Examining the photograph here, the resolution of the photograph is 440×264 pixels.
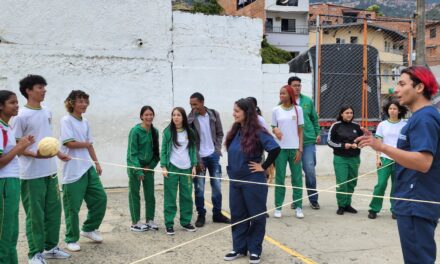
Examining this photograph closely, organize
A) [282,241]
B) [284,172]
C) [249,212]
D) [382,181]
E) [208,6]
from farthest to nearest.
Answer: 1. [208,6]
2. [382,181]
3. [284,172]
4. [282,241]
5. [249,212]

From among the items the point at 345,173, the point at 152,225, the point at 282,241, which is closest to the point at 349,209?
the point at 345,173

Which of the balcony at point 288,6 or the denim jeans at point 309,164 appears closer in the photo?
the denim jeans at point 309,164

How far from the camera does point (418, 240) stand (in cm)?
281

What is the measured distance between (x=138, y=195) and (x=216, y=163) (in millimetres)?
1244

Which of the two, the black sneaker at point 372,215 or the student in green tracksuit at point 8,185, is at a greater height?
the student in green tracksuit at point 8,185

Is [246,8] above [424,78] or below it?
above

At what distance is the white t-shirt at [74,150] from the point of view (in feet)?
15.6

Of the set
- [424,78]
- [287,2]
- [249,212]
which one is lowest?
[249,212]

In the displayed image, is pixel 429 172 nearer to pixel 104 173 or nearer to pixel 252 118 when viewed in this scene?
pixel 252 118

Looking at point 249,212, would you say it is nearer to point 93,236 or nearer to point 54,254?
point 93,236

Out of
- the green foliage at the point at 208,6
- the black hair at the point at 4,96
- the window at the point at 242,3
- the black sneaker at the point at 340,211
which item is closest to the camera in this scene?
the black hair at the point at 4,96

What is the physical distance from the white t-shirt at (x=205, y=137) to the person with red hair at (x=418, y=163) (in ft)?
11.2

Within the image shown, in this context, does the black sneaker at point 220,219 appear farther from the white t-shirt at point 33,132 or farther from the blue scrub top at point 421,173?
the blue scrub top at point 421,173

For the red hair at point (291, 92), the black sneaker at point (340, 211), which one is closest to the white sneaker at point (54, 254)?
the red hair at point (291, 92)
